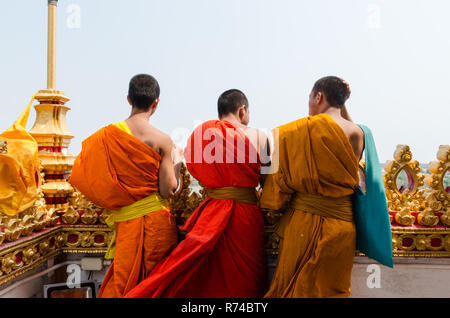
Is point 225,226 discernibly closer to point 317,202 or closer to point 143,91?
point 317,202

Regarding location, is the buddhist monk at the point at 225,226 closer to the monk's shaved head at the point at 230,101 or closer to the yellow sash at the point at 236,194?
the yellow sash at the point at 236,194

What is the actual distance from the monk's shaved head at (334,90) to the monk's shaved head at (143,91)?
136 cm

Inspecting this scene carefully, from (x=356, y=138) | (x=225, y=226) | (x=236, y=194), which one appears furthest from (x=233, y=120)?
(x=356, y=138)

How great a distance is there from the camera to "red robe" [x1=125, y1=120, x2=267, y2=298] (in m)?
2.65

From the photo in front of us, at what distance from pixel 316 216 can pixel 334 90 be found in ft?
3.26

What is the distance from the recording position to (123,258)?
267 centimetres

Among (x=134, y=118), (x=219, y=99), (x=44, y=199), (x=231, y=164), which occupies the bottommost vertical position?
(x=44, y=199)

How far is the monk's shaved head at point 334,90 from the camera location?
8.82ft

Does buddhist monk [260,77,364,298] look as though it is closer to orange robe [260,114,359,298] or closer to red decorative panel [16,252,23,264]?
orange robe [260,114,359,298]

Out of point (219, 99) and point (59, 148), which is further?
point (59, 148)

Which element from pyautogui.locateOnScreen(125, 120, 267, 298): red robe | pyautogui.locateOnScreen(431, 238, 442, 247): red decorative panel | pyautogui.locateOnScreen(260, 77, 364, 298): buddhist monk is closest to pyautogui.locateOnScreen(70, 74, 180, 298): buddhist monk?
pyautogui.locateOnScreen(125, 120, 267, 298): red robe
